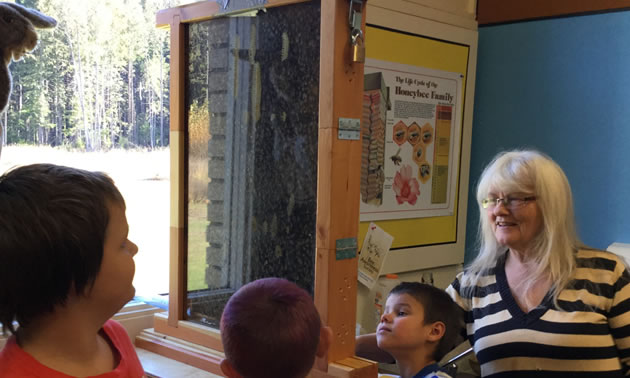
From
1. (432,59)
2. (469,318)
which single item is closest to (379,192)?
(432,59)

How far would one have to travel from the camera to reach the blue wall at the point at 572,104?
2516mm

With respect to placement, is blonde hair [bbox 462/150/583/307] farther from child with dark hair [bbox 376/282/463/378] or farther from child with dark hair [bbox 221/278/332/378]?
child with dark hair [bbox 221/278/332/378]

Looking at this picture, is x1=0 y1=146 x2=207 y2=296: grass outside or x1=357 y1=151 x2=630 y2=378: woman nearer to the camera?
x1=357 y1=151 x2=630 y2=378: woman

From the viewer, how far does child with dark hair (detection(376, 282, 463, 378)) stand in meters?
1.34

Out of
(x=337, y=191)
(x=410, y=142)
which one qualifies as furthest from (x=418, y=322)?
(x=410, y=142)

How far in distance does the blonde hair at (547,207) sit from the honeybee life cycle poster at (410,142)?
2.79 ft

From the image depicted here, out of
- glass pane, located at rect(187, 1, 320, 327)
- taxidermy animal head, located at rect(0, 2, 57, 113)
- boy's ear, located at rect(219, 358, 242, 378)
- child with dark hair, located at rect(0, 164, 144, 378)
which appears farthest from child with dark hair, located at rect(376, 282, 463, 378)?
taxidermy animal head, located at rect(0, 2, 57, 113)

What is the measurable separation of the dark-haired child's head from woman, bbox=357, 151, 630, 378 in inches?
4.7

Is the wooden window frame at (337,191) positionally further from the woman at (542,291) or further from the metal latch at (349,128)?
the woman at (542,291)

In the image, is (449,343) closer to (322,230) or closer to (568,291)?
(568,291)

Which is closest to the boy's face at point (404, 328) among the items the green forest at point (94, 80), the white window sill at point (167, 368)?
the white window sill at point (167, 368)

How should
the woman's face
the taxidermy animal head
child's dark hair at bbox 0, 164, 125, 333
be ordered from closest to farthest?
child's dark hair at bbox 0, 164, 125, 333, the taxidermy animal head, the woman's face

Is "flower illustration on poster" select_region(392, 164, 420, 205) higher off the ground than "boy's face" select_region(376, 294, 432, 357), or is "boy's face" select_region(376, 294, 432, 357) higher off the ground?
"flower illustration on poster" select_region(392, 164, 420, 205)

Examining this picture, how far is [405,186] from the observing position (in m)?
2.64
